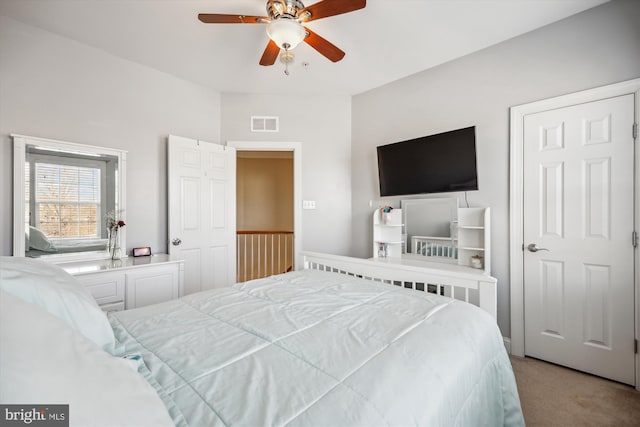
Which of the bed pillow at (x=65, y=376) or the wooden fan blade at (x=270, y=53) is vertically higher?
the wooden fan blade at (x=270, y=53)

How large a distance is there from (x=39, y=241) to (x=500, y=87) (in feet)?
14.1

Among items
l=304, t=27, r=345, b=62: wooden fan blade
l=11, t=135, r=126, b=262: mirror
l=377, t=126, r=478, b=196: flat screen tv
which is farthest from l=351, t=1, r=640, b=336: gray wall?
l=11, t=135, r=126, b=262: mirror

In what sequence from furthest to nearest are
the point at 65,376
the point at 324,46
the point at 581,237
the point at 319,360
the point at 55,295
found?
1. the point at 581,237
2. the point at 324,46
3. the point at 319,360
4. the point at 55,295
5. the point at 65,376

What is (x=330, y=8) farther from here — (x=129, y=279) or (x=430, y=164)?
(x=129, y=279)

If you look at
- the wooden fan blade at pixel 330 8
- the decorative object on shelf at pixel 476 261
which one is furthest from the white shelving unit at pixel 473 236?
the wooden fan blade at pixel 330 8

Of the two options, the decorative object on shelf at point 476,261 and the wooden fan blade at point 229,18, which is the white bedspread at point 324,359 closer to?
the decorative object on shelf at point 476,261

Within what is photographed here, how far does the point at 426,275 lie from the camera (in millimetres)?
1940

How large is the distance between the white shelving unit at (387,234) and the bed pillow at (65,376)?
9.66ft

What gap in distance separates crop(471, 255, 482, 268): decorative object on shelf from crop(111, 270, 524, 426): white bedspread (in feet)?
4.47

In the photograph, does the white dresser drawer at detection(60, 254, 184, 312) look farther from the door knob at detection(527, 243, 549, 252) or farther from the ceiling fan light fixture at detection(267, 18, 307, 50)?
the door knob at detection(527, 243, 549, 252)

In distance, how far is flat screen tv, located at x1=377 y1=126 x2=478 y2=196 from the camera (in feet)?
9.00

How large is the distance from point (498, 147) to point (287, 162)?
17.3ft

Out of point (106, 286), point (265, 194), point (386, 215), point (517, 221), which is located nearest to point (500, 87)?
point (517, 221)

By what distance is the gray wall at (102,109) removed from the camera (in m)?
2.29
